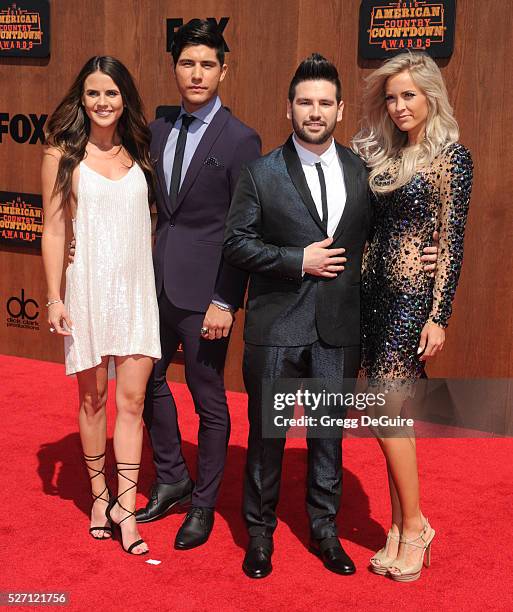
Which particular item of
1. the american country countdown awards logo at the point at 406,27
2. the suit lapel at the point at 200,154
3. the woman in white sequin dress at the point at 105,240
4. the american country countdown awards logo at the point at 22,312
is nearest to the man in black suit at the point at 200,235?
the suit lapel at the point at 200,154

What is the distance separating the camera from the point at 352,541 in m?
3.62

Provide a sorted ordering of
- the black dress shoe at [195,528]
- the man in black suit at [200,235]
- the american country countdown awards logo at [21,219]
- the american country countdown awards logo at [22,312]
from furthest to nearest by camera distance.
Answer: the american country countdown awards logo at [22,312] → the american country countdown awards logo at [21,219] → the black dress shoe at [195,528] → the man in black suit at [200,235]

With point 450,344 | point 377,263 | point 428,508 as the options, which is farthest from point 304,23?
point 428,508

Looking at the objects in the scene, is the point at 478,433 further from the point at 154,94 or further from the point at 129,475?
the point at 154,94

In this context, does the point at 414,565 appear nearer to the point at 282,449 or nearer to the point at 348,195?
the point at 282,449

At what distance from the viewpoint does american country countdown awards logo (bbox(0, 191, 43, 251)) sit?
5992 millimetres

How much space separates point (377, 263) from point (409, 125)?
0.49 m

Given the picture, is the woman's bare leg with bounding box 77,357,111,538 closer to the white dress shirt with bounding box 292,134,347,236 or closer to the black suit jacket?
the black suit jacket

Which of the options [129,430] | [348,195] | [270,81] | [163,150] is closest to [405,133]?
[348,195]

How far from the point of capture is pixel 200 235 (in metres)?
3.53

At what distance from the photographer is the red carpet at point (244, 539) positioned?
3.18m

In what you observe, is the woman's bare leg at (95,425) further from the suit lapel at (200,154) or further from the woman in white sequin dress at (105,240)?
the suit lapel at (200,154)

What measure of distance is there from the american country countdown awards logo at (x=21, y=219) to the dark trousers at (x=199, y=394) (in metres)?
2.51

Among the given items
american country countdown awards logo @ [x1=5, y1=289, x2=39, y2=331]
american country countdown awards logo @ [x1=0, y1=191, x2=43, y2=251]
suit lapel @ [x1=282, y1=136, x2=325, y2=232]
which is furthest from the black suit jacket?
american country countdown awards logo @ [x1=5, y1=289, x2=39, y2=331]
